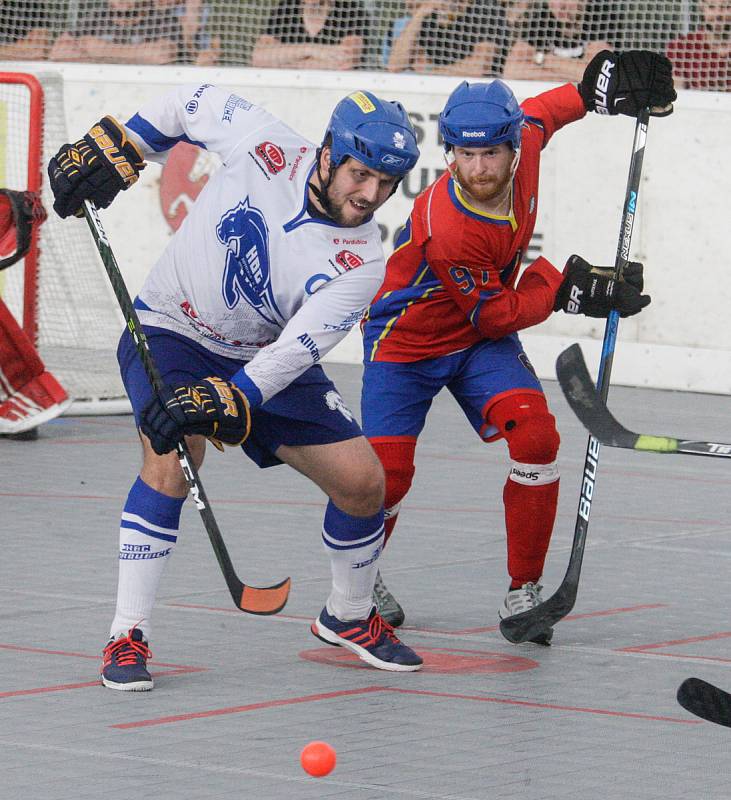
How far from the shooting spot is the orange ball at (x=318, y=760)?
3.30 metres

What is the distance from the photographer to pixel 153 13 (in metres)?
11.3

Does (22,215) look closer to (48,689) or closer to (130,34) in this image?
(48,689)

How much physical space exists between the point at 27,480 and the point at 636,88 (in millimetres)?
3113

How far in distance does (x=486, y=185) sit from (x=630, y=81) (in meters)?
0.65

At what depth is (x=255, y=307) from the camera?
13.5ft

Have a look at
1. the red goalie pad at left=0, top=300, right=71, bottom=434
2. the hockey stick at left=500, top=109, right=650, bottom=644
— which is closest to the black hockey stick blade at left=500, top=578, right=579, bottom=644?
the hockey stick at left=500, top=109, right=650, bottom=644

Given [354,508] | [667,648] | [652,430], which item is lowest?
[652,430]

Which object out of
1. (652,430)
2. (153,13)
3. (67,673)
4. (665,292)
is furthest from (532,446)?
(153,13)

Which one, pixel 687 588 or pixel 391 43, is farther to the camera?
pixel 391 43

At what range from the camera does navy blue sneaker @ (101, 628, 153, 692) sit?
392 centimetres

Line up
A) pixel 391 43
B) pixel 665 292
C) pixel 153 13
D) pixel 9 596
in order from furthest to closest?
pixel 153 13 → pixel 391 43 → pixel 665 292 → pixel 9 596

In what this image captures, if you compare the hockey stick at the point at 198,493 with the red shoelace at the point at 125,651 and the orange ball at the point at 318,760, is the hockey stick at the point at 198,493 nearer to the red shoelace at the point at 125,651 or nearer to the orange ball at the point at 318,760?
the red shoelace at the point at 125,651

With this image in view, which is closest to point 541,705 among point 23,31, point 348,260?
point 348,260

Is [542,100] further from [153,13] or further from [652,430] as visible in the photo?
[153,13]
